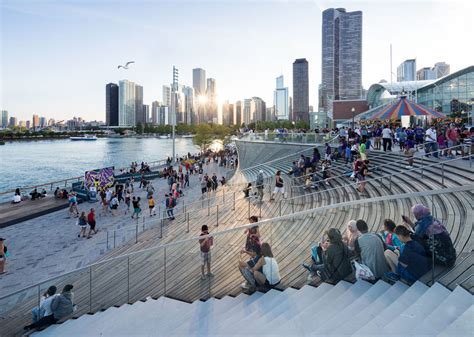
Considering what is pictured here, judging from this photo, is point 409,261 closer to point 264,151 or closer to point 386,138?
point 386,138

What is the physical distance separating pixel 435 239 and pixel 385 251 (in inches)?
25.3

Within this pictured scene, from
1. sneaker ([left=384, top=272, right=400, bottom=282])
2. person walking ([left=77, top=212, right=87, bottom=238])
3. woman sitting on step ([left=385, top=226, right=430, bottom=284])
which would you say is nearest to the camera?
woman sitting on step ([left=385, top=226, right=430, bottom=284])

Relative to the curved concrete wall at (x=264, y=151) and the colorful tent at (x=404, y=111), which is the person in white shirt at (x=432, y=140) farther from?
the curved concrete wall at (x=264, y=151)

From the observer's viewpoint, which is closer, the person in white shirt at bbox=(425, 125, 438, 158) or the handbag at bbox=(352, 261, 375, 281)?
the handbag at bbox=(352, 261, 375, 281)

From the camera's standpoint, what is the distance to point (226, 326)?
15.4 feet

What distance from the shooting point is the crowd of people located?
14.2ft

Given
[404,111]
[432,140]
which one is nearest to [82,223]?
[432,140]

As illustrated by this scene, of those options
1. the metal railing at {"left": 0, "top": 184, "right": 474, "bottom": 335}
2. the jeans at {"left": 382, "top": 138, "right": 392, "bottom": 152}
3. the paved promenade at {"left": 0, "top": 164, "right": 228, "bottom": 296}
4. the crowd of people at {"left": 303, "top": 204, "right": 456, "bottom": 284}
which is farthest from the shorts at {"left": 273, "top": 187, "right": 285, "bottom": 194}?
the jeans at {"left": 382, "top": 138, "right": 392, "bottom": 152}

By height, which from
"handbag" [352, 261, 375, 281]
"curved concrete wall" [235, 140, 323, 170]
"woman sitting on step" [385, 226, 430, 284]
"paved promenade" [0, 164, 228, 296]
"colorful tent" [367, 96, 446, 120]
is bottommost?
"paved promenade" [0, 164, 228, 296]

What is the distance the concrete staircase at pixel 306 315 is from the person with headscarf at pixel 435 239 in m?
0.39

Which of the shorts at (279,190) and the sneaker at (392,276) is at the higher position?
the shorts at (279,190)

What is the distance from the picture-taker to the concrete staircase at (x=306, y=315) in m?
3.64

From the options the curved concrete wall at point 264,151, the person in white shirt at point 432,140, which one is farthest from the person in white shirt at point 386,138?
the curved concrete wall at point 264,151

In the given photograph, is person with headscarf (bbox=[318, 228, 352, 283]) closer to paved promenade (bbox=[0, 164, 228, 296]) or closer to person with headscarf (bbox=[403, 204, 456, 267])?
person with headscarf (bbox=[403, 204, 456, 267])
